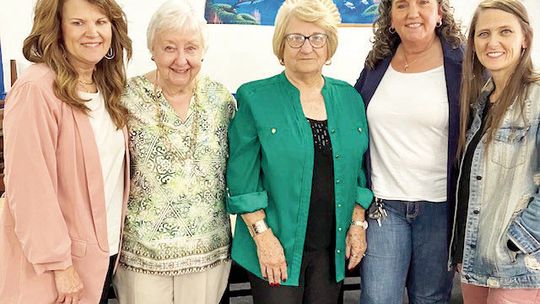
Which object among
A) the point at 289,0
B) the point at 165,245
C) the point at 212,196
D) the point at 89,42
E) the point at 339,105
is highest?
the point at 289,0

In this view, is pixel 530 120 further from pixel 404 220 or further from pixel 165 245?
pixel 165 245

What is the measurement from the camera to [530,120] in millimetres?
1668

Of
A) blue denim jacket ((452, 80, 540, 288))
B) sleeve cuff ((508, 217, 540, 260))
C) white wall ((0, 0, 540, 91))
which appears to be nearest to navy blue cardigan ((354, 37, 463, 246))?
blue denim jacket ((452, 80, 540, 288))

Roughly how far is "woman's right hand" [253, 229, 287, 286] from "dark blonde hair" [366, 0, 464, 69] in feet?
2.55

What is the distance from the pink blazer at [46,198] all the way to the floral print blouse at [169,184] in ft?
0.46

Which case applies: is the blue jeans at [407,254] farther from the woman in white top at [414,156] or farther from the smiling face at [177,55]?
the smiling face at [177,55]

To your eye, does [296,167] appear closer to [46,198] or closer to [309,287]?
[309,287]

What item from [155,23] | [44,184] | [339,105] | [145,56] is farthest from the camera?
[145,56]

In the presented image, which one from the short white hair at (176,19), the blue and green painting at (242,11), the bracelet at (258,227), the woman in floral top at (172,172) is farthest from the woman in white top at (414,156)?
the blue and green painting at (242,11)

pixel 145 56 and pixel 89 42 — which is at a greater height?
pixel 89 42

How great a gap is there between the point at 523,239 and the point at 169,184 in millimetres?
1120

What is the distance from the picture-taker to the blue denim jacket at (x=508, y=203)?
1.67m

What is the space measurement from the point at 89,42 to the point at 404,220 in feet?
4.00

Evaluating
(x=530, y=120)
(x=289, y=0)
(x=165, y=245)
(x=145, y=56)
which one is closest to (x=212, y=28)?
(x=145, y=56)
